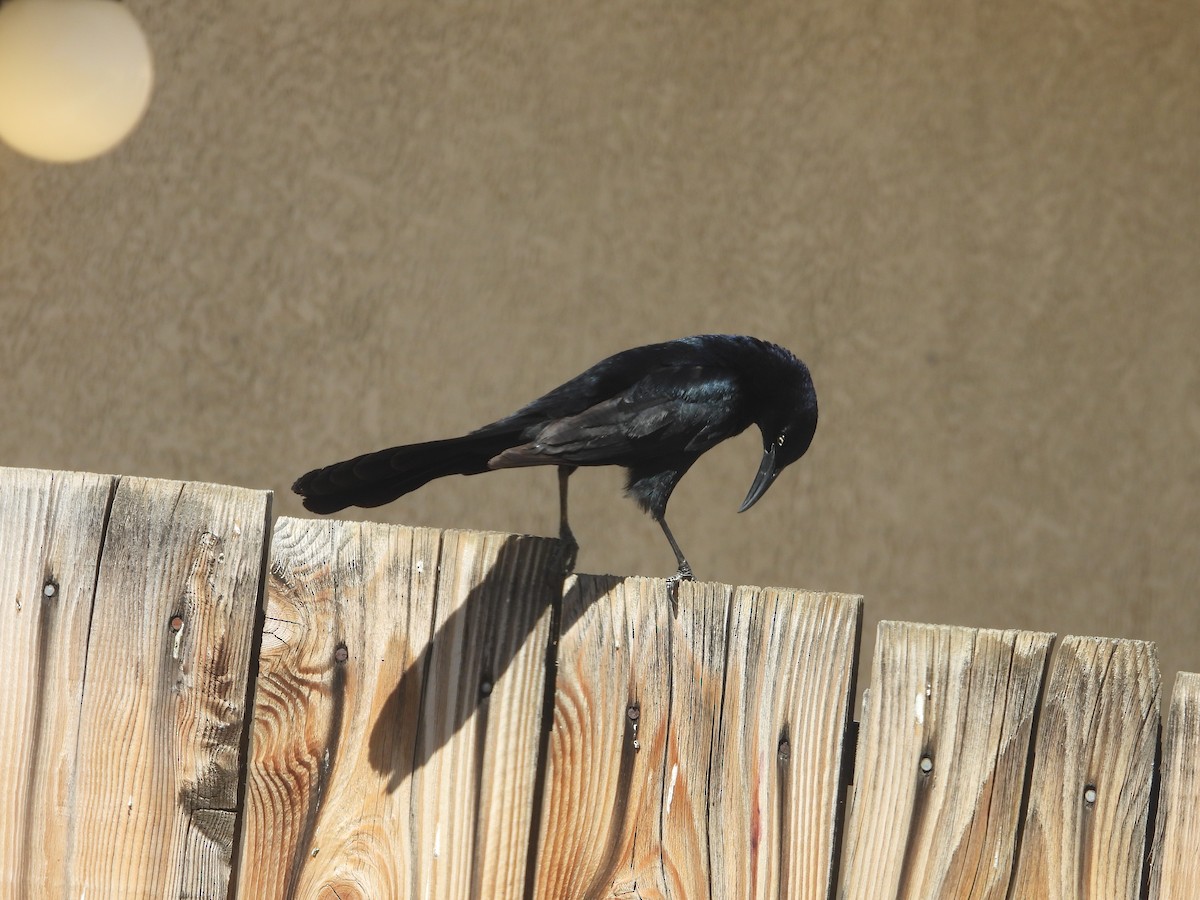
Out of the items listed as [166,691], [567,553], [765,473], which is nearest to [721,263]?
[765,473]

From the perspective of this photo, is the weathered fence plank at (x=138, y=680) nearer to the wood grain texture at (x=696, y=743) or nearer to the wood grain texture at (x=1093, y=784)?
the wood grain texture at (x=696, y=743)

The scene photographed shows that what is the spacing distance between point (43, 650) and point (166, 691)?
151 mm

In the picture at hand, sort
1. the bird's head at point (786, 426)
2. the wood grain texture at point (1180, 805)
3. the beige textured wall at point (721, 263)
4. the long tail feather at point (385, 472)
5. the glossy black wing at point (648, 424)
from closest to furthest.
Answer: the wood grain texture at point (1180, 805), the long tail feather at point (385, 472), the glossy black wing at point (648, 424), the bird's head at point (786, 426), the beige textured wall at point (721, 263)

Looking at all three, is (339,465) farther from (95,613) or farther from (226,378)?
(226,378)

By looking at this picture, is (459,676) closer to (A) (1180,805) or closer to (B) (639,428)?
(B) (639,428)

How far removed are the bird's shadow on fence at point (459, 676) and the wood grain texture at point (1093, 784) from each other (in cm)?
56

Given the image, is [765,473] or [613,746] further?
[765,473]

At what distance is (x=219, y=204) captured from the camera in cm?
372

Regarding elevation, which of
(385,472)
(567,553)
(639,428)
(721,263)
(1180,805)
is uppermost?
(721,263)

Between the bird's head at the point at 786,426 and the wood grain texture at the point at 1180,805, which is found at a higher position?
the bird's head at the point at 786,426

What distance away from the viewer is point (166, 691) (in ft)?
5.14

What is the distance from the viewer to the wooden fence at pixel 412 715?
1547 mm

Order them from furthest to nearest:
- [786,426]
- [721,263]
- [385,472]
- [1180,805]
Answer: [721,263] → [786,426] → [385,472] → [1180,805]

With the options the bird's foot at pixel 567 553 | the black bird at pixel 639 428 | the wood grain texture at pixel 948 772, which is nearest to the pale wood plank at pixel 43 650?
the black bird at pixel 639 428
